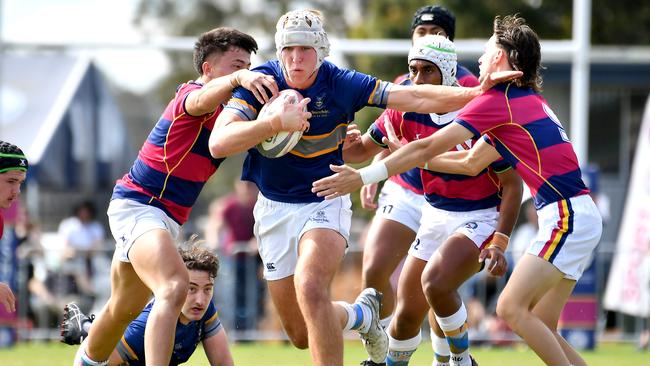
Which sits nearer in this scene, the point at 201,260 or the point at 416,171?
the point at 201,260

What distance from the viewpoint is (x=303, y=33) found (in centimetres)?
746

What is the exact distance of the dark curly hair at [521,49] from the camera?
7.59 metres

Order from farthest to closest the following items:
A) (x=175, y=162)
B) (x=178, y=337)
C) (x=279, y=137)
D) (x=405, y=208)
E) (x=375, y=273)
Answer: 1. (x=405, y=208)
2. (x=375, y=273)
3. (x=178, y=337)
4. (x=175, y=162)
5. (x=279, y=137)

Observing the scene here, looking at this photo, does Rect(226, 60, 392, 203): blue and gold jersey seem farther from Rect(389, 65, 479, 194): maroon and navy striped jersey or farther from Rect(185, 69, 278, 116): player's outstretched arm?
→ Rect(389, 65, 479, 194): maroon and navy striped jersey

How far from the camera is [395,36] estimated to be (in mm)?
25922

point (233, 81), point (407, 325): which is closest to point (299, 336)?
point (407, 325)

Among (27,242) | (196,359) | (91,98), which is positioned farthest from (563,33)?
(196,359)

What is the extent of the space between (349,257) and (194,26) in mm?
32640

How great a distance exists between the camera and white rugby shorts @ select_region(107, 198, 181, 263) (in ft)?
25.3

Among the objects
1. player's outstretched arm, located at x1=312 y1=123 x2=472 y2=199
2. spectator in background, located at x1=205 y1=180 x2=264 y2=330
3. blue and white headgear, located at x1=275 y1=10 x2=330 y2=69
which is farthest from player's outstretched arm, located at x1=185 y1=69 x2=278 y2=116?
spectator in background, located at x1=205 y1=180 x2=264 y2=330

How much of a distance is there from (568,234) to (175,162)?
8.56ft

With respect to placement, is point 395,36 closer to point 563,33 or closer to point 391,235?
point 563,33

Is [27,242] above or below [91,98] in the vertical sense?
below

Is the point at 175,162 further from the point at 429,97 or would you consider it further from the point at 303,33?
the point at 429,97
